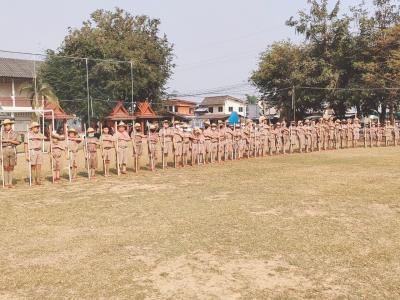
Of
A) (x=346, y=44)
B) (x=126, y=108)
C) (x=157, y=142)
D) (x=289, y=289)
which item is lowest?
(x=289, y=289)

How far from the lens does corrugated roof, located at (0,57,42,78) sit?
124ft

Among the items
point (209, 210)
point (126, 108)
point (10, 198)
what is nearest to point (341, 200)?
point (209, 210)

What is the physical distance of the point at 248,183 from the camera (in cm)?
1208

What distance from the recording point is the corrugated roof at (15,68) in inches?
1484

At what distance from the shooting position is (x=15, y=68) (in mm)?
38812

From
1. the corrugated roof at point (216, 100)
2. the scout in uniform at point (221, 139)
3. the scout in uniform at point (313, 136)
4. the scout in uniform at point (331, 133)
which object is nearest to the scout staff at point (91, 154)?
the scout in uniform at point (221, 139)

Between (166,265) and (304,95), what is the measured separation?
32.7 meters

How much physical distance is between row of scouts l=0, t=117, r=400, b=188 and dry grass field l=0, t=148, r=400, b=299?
4.51 feet

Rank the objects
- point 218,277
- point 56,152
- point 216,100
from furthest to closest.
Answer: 1. point 216,100
2. point 56,152
3. point 218,277

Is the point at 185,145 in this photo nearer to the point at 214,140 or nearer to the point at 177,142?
the point at 177,142

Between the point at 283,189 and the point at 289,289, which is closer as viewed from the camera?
the point at 289,289

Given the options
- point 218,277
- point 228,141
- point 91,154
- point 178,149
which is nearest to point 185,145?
point 178,149

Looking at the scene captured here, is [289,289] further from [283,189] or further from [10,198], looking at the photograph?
[10,198]

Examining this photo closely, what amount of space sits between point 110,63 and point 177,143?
18925 mm
